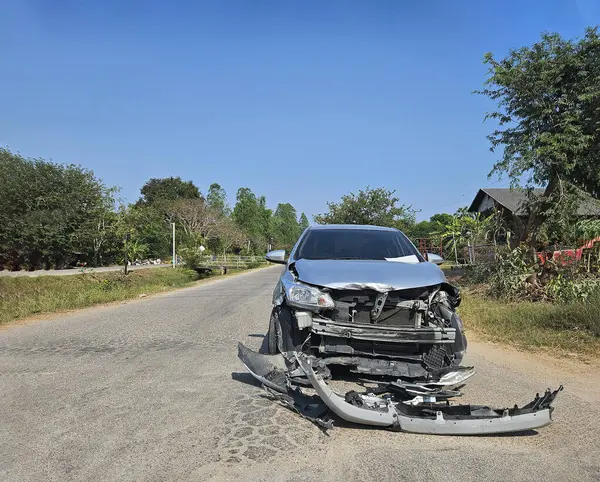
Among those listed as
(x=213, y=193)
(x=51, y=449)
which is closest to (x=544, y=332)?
(x=51, y=449)

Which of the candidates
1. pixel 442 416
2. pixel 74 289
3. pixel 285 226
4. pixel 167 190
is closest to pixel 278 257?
pixel 442 416

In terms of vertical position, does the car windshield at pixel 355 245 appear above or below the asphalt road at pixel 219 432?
above

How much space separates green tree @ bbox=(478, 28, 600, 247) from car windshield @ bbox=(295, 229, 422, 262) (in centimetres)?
744

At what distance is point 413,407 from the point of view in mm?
3385

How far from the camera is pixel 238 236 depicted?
59.0 meters

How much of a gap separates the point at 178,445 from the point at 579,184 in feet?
42.6

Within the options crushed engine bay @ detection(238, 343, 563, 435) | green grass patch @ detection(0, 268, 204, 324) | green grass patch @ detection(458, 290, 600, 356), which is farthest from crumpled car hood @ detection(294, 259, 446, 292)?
green grass patch @ detection(0, 268, 204, 324)

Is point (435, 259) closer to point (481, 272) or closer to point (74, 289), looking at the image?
point (481, 272)

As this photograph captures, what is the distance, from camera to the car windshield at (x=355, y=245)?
559 centimetres

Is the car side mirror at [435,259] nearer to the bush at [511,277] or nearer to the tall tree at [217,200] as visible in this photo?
the bush at [511,277]

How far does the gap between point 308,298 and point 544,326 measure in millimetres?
5232

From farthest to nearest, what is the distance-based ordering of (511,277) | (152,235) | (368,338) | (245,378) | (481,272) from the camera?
(152,235) < (481,272) < (511,277) < (245,378) < (368,338)

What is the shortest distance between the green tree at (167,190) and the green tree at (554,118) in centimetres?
5859

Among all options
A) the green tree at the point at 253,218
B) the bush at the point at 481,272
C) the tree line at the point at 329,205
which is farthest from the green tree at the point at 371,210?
the green tree at the point at 253,218
